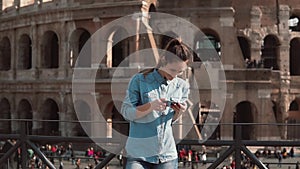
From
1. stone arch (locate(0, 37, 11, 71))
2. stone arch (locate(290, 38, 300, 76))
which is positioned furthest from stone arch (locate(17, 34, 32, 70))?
stone arch (locate(290, 38, 300, 76))

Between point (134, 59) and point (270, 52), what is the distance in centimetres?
920

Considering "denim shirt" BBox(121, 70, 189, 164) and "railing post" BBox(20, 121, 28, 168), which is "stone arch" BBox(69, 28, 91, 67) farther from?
"denim shirt" BBox(121, 70, 189, 164)

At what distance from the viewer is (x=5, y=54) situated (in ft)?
107

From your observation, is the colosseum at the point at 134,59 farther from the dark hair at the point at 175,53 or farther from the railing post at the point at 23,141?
the dark hair at the point at 175,53

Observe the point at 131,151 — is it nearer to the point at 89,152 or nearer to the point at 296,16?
the point at 89,152

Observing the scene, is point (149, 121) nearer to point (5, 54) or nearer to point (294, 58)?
point (294, 58)

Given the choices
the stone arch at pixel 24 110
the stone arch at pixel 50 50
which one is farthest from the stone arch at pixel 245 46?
the stone arch at pixel 24 110

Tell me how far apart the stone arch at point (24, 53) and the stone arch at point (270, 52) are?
1418cm

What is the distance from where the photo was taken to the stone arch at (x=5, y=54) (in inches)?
1264

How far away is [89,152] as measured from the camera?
1549 cm

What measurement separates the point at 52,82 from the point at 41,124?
8.16ft

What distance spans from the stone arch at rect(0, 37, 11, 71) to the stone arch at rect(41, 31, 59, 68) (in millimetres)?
3898

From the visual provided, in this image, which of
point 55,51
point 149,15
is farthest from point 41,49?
point 149,15

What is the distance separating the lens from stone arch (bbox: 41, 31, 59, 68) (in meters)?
28.7
